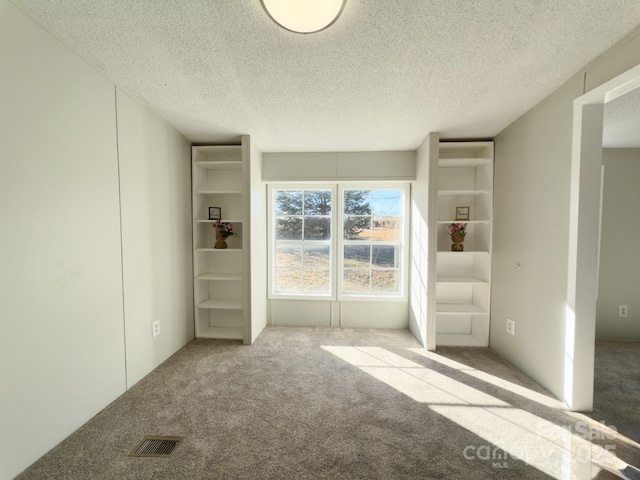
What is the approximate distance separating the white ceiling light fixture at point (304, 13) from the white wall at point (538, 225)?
1648 millimetres

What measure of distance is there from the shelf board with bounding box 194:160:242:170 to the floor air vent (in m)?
2.52

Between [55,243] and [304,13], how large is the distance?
6.05 feet

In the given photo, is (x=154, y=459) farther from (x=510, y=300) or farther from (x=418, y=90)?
(x=510, y=300)

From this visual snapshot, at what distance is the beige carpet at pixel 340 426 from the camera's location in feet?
4.45

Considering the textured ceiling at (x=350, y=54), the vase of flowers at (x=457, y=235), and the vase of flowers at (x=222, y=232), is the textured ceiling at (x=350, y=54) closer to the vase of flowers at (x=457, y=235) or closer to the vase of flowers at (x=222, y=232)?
the vase of flowers at (x=457, y=235)

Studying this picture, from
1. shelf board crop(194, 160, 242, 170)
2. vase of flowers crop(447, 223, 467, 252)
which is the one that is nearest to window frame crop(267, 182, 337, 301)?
shelf board crop(194, 160, 242, 170)

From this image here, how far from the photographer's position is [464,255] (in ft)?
10.2

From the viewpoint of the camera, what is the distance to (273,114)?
2293mm

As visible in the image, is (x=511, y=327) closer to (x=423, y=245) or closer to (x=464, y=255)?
(x=464, y=255)

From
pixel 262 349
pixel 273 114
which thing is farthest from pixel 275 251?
pixel 273 114

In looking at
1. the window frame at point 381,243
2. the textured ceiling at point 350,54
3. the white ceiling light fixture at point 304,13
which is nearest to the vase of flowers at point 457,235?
the window frame at point 381,243

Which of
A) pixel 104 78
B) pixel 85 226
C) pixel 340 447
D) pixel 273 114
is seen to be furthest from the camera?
pixel 273 114

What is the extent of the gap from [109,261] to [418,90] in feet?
8.55

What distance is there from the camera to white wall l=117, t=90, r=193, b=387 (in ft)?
6.75
